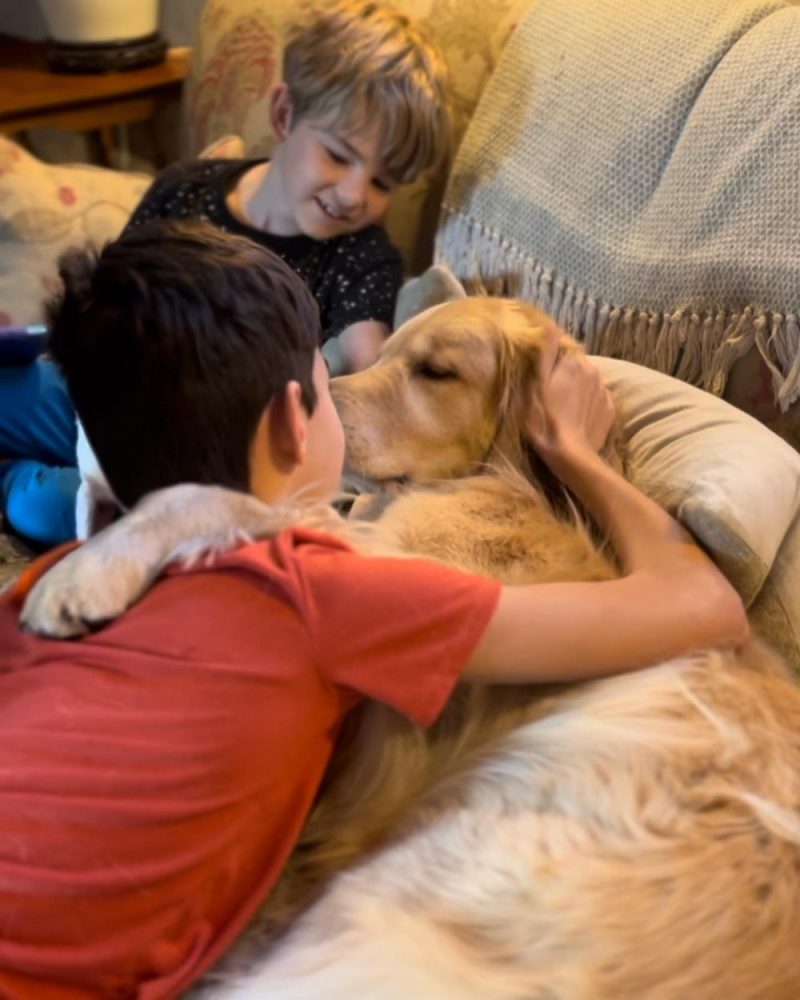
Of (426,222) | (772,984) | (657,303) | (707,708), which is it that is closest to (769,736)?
(707,708)

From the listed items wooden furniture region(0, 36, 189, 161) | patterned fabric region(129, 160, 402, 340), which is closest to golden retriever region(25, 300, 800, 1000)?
patterned fabric region(129, 160, 402, 340)

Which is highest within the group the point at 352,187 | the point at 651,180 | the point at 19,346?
the point at 651,180

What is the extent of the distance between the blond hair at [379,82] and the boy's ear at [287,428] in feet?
3.42

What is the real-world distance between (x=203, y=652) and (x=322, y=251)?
1.35 metres

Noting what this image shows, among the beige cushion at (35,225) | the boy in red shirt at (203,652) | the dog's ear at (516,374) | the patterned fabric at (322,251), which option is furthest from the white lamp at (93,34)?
the boy in red shirt at (203,652)

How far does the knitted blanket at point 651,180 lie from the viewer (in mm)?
1541

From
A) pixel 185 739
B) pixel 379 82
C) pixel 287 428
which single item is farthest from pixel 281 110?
pixel 185 739

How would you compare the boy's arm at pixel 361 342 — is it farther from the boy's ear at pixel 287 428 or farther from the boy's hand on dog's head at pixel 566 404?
the boy's ear at pixel 287 428

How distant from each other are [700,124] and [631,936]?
1.23 metres

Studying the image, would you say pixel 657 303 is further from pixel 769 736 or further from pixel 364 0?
pixel 364 0

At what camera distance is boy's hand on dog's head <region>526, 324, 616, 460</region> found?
1.43 m

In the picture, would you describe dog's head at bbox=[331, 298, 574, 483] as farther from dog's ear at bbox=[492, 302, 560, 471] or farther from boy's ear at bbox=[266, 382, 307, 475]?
boy's ear at bbox=[266, 382, 307, 475]

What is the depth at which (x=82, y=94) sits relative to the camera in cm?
274

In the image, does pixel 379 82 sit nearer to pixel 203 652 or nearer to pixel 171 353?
pixel 171 353
